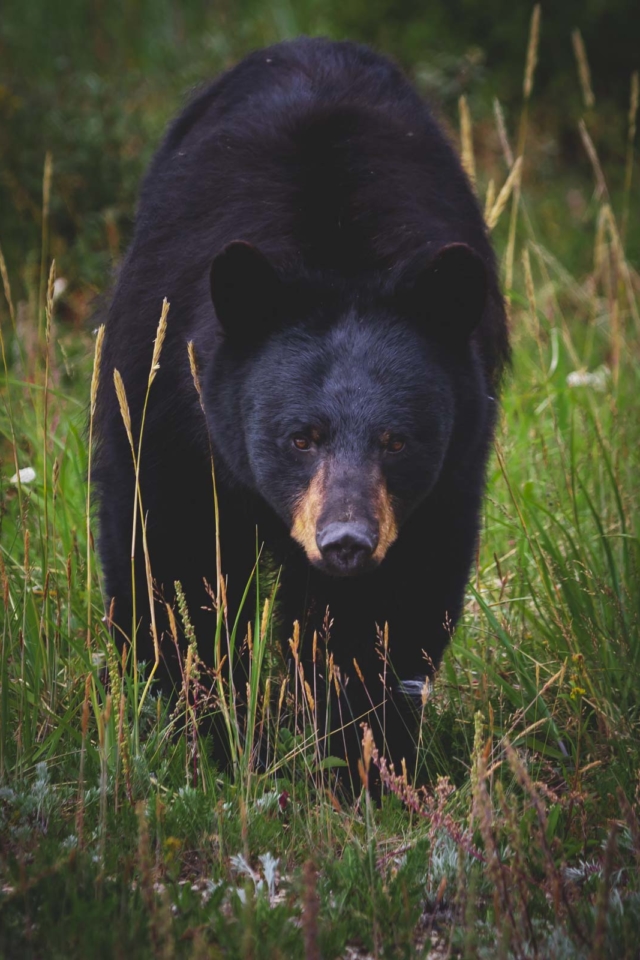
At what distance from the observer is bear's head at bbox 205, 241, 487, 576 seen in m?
3.04

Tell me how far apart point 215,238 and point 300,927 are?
204 cm

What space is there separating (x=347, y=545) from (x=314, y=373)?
1.86 ft

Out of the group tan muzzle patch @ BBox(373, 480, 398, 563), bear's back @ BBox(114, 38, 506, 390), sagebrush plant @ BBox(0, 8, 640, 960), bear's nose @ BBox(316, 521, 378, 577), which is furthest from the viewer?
bear's back @ BBox(114, 38, 506, 390)

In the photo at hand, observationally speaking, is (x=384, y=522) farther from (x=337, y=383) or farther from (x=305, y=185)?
(x=305, y=185)

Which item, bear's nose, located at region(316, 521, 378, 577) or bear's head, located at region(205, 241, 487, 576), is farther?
bear's head, located at region(205, 241, 487, 576)

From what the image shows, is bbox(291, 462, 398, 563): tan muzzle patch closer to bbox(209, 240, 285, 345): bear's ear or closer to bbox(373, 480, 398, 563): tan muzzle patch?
bbox(373, 480, 398, 563): tan muzzle patch

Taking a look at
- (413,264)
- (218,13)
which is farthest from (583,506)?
(218,13)

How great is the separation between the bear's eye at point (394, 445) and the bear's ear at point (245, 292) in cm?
50

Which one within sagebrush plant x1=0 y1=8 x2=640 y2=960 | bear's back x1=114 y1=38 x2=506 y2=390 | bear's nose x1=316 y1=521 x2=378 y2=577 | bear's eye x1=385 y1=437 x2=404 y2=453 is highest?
bear's back x1=114 y1=38 x2=506 y2=390

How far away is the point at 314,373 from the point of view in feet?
10.3

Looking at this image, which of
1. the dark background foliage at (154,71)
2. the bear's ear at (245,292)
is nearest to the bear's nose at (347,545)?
the bear's ear at (245,292)

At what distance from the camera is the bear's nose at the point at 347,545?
2.82 meters

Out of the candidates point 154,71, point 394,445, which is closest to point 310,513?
point 394,445

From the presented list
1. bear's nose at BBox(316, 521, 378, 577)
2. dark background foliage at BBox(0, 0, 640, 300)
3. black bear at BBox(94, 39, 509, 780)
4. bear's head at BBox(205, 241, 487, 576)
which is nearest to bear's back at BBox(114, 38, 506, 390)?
black bear at BBox(94, 39, 509, 780)
